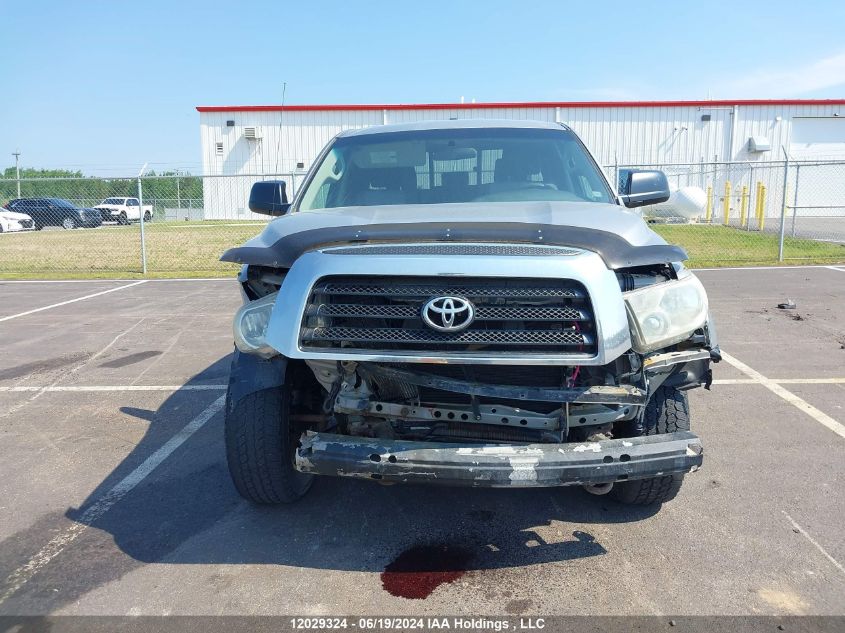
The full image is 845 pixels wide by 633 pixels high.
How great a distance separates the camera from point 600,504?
3.59 metres

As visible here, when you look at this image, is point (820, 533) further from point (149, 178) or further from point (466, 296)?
point (149, 178)

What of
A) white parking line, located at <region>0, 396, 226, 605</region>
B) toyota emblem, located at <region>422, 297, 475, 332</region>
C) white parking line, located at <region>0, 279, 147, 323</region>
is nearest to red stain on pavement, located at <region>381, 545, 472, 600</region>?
toyota emblem, located at <region>422, 297, 475, 332</region>

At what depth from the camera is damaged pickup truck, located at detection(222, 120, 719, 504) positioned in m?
2.71

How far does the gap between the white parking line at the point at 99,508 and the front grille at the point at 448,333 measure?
1615 mm

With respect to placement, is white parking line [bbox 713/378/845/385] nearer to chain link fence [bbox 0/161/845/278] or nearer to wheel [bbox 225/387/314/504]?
wheel [bbox 225/387/314/504]

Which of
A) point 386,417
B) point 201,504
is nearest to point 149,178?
point 201,504

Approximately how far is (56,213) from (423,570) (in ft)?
96.6

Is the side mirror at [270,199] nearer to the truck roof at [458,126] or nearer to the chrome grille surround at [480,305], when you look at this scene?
the truck roof at [458,126]

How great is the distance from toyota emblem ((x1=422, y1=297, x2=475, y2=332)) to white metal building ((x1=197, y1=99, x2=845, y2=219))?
28787mm

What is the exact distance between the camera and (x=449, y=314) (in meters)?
2.71

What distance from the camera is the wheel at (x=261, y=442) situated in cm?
319

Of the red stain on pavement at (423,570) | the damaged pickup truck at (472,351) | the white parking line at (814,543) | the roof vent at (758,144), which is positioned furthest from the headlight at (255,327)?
the roof vent at (758,144)

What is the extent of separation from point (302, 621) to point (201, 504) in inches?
49.6

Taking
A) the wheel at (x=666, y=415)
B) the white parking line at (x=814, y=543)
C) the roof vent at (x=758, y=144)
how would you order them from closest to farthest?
1. the white parking line at (x=814, y=543)
2. the wheel at (x=666, y=415)
3. the roof vent at (x=758, y=144)
